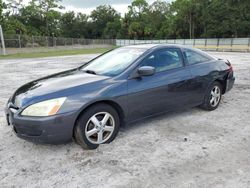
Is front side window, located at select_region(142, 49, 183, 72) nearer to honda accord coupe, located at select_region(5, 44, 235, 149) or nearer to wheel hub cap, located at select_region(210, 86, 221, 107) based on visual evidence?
honda accord coupe, located at select_region(5, 44, 235, 149)

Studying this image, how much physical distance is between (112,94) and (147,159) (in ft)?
3.17

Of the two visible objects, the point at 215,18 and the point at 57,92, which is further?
the point at 215,18

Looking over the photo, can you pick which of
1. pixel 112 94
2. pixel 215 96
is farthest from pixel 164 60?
pixel 215 96

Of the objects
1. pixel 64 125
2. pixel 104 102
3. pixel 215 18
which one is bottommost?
pixel 64 125

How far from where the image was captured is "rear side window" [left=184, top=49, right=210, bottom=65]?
169 inches

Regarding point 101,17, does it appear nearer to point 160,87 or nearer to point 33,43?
point 33,43

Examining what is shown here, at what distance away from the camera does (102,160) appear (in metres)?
2.95

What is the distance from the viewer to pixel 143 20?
212 ft

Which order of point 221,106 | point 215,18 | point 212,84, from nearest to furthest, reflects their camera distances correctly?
point 212,84, point 221,106, point 215,18

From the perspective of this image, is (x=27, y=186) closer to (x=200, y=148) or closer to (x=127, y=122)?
(x=127, y=122)

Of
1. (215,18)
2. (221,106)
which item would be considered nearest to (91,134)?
(221,106)

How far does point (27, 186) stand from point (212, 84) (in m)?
3.64

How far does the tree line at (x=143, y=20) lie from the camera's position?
128 feet

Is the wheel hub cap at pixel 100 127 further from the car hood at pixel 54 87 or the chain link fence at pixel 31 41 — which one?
the chain link fence at pixel 31 41
